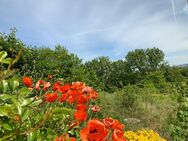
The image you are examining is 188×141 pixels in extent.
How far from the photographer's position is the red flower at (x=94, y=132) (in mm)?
1634

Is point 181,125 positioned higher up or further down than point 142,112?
further down

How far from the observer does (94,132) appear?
1.69m

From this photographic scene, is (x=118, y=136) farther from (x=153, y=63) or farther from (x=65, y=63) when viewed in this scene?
(x=153, y=63)

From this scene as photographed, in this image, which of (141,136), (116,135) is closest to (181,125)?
(141,136)

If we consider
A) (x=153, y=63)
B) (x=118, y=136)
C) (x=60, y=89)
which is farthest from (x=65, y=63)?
(x=153, y=63)

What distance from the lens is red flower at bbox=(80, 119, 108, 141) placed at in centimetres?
163

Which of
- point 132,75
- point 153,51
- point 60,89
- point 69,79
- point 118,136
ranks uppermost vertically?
point 153,51

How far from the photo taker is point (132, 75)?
74375mm

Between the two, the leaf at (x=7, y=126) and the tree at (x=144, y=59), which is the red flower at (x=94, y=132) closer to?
the leaf at (x=7, y=126)

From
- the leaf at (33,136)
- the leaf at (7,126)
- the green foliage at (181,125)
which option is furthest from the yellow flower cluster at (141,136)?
the leaf at (7,126)

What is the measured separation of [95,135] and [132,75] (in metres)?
73.1

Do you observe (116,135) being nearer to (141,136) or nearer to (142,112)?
(141,136)

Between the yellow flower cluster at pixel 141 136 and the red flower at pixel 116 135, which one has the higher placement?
the red flower at pixel 116 135

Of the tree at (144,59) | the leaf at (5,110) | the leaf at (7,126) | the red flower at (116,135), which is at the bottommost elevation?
the red flower at (116,135)
